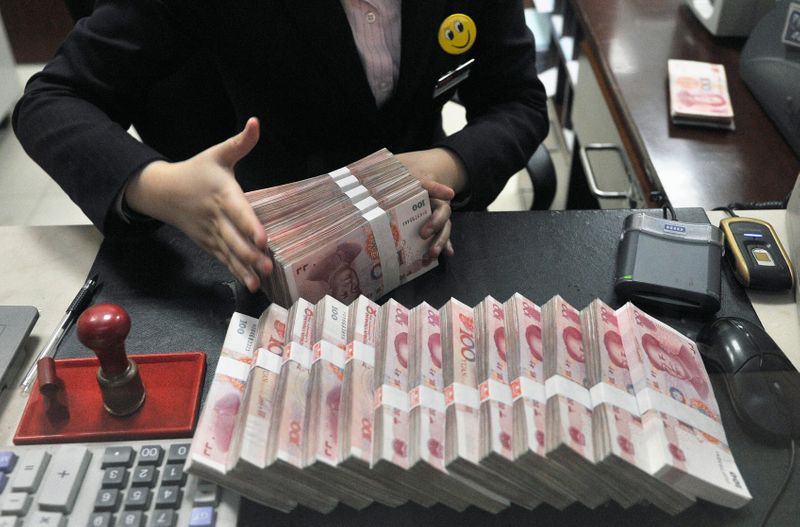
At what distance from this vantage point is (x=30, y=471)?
2.11 ft

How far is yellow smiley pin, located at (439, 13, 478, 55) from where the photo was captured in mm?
1032

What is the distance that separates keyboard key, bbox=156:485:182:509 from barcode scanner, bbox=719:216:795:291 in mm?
691

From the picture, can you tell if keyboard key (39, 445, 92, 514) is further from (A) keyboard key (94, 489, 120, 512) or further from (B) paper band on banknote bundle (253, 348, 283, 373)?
Answer: (B) paper band on banknote bundle (253, 348, 283, 373)

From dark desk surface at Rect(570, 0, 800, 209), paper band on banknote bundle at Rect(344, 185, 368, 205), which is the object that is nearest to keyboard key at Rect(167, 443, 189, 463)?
paper band on banknote bundle at Rect(344, 185, 368, 205)

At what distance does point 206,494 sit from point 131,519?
0.06 meters

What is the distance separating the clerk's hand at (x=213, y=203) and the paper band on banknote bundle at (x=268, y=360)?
11 cm

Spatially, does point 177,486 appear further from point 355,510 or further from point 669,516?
point 669,516

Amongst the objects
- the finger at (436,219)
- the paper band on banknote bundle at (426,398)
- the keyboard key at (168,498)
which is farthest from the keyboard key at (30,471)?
the finger at (436,219)

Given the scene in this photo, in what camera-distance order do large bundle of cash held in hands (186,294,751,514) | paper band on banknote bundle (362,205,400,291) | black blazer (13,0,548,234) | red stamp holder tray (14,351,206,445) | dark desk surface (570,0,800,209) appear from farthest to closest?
dark desk surface (570,0,800,209), black blazer (13,0,548,234), paper band on banknote bundle (362,205,400,291), red stamp holder tray (14,351,206,445), large bundle of cash held in hands (186,294,751,514)

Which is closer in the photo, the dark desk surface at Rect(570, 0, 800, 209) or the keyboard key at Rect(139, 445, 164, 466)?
the keyboard key at Rect(139, 445, 164, 466)

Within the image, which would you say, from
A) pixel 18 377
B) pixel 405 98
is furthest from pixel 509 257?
pixel 18 377

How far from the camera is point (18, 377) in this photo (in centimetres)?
78

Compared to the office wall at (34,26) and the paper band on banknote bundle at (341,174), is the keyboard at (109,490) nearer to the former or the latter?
the paper band on banknote bundle at (341,174)

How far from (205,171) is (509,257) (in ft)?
1.28
